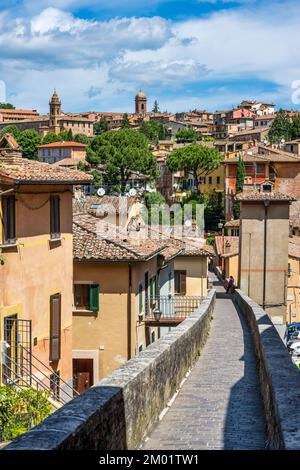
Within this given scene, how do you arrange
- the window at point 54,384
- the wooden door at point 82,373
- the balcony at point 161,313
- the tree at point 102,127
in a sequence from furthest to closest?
the tree at point 102,127 → the balcony at point 161,313 → the wooden door at point 82,373 → the window at point 54,384

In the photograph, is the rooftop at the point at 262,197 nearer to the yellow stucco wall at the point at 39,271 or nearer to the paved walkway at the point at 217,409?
the yellow stucco wall at the point at 39,271

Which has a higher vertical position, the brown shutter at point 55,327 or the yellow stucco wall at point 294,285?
the brown shutter at point 55,327

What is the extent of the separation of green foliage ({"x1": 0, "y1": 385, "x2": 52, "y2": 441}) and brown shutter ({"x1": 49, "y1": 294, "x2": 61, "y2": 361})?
4.13m

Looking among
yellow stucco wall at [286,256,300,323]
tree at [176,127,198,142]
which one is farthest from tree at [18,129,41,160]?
yellow stucco wall at [286,256,300,323]

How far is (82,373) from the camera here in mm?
22078

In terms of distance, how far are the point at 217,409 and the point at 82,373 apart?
1205 cm

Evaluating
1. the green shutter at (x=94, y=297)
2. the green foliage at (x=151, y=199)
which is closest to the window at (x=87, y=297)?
the green shutter at (x=94, y=297)

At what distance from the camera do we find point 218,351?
17.6m

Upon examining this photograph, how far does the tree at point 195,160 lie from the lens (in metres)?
92.0

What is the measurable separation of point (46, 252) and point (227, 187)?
68914 millimetres

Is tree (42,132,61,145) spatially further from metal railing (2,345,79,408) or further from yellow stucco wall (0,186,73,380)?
metal railing (2,345,79,408)

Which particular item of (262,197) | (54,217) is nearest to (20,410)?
(54,217)
